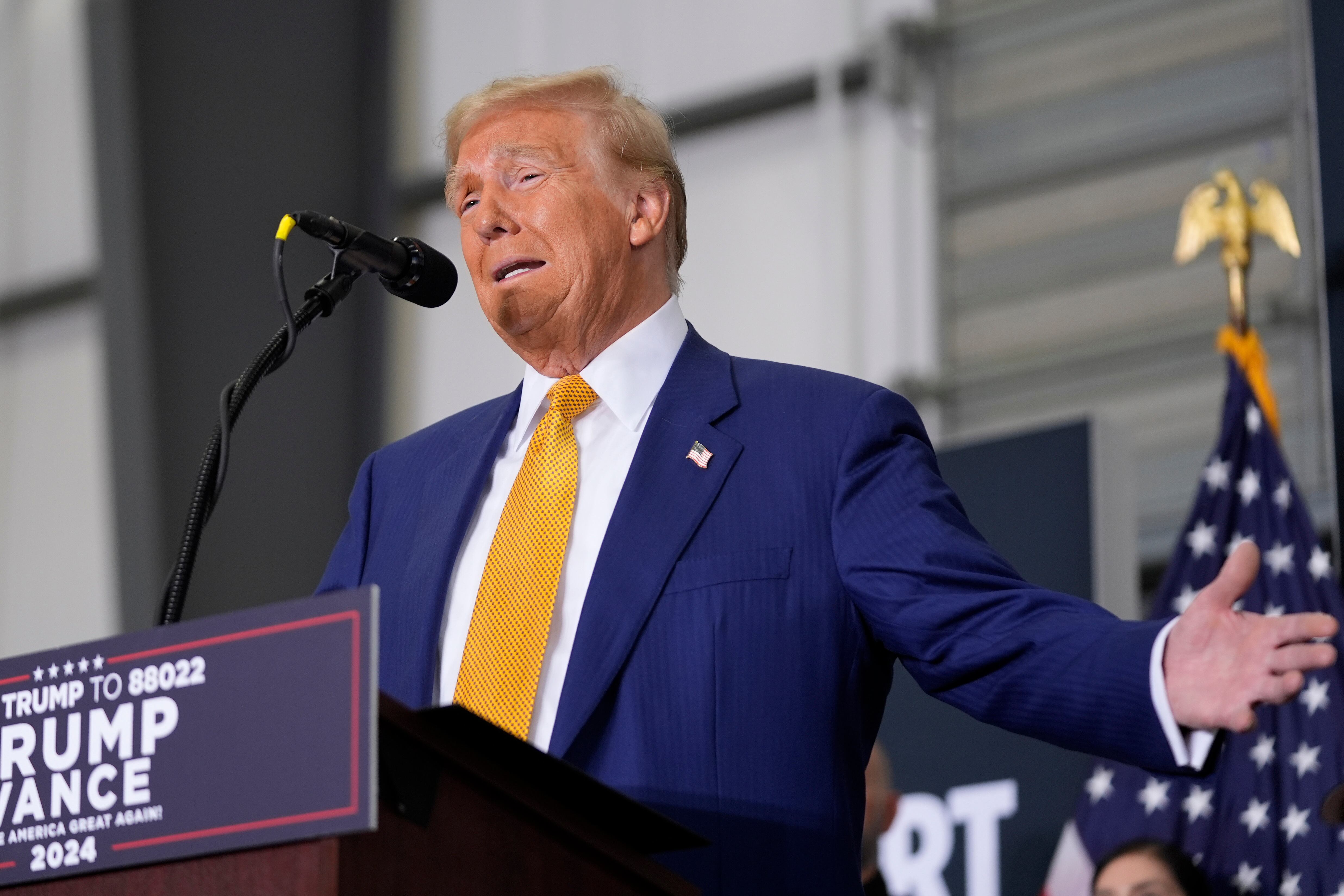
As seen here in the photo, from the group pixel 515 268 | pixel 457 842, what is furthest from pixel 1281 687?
pixel 515 268

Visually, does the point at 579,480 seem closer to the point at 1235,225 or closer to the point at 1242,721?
the point at 1242,721

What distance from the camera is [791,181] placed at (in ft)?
18.7

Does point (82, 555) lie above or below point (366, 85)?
below

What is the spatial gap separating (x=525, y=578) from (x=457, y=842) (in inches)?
24.0

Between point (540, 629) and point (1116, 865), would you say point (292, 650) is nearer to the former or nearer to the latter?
point (540, 629)

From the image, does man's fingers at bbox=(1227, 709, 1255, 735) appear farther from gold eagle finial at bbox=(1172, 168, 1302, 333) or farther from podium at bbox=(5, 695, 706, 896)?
gold eagle finial at bbox=(1172, 168, 1302, 333)

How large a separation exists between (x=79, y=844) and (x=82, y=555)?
4931 millimetres

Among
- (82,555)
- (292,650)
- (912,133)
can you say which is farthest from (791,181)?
(292,650)

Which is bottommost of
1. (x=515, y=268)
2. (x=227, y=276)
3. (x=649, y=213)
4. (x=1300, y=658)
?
(x=1300, y=658)

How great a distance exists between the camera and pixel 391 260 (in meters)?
1.82

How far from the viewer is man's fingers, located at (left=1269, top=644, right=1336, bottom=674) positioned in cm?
133

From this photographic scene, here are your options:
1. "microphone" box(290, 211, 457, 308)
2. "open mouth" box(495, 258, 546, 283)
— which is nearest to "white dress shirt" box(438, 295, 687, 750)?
"open mouth" box(495, 258, 546, 283)

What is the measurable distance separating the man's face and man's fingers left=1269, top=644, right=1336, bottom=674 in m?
0.99

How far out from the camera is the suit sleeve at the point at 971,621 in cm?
149
